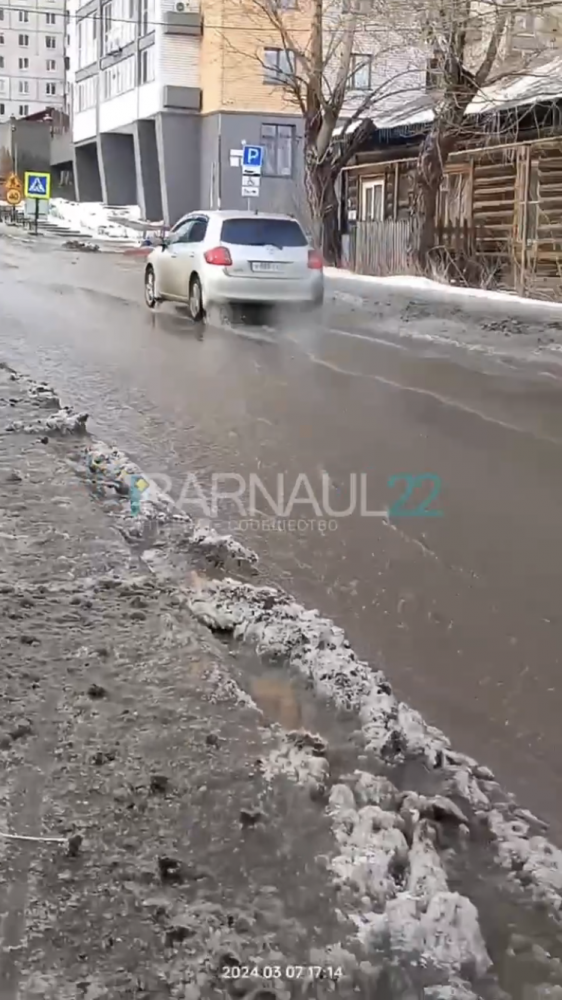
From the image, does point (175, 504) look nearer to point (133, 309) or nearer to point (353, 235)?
point (133, 309)

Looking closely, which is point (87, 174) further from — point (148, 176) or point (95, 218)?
point (95, 218)

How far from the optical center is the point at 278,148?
49281 millimetres

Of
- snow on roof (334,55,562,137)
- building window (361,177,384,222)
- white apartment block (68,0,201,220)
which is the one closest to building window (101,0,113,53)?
white apartment block (68,0,201,220)

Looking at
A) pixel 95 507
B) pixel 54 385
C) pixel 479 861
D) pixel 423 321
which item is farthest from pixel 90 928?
pixel 423 321

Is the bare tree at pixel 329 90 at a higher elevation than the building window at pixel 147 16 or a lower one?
lower

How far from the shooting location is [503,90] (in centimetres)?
2428

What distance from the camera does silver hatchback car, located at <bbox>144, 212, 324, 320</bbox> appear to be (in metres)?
18.1

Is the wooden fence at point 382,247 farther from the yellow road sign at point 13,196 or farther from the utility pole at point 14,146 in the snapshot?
the utility pole at point 14,146

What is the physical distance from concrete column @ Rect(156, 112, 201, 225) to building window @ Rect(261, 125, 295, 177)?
327 cm

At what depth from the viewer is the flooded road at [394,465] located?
4.51 metres

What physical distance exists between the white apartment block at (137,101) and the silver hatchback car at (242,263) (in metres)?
32.5

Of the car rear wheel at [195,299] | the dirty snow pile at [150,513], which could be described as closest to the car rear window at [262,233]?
the car rear wheel at [195,299]

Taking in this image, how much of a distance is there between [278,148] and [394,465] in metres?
43.7

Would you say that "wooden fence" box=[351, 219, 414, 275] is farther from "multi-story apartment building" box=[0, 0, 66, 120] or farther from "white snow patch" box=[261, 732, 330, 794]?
"multi-story apartment building" box=[0, 0, 66, 120]
